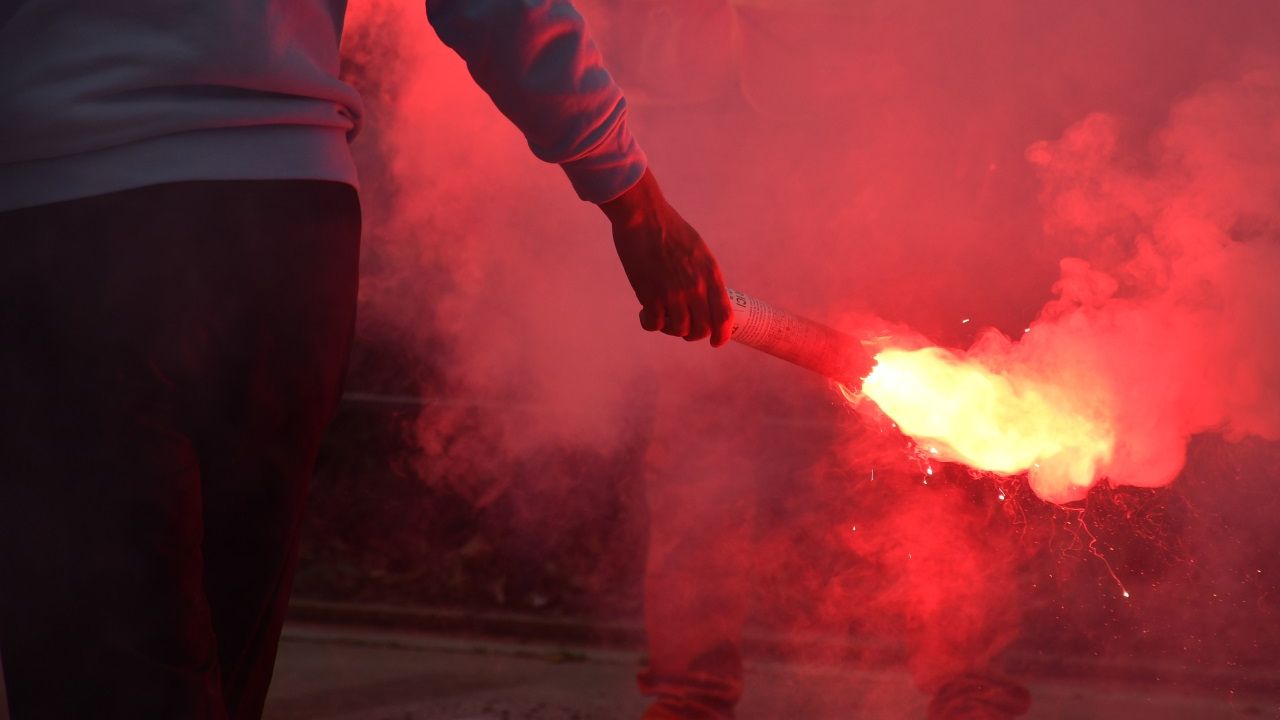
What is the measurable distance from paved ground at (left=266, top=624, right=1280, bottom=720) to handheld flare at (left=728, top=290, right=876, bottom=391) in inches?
38.9

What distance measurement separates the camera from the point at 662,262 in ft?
5.77

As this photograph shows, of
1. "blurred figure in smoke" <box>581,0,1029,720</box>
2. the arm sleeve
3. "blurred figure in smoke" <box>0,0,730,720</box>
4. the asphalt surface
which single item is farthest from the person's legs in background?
"blurred figure in smoke" <box>0,0,730,720</box>

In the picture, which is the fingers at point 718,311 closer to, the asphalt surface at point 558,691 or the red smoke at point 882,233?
the red smoke at point 882,233

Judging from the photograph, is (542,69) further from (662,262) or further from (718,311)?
(718,311)

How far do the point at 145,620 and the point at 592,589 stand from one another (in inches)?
82.7

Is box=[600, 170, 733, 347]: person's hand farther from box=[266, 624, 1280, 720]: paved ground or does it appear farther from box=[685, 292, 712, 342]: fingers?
box=[266, 624, 1280, 720]: paved ground

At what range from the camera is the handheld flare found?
2111 mm

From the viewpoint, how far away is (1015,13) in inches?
119

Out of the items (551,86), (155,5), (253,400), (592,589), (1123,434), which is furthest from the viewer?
(592,589)

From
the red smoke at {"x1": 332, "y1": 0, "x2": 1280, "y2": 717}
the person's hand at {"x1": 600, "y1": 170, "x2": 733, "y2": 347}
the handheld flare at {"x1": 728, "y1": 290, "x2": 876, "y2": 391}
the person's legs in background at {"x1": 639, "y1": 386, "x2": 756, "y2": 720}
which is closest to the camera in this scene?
the person's hand at {"x1": 600, "y1": 170, "x2": 733, "y2": 347}

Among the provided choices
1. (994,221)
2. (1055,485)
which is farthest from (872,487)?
(994,221)

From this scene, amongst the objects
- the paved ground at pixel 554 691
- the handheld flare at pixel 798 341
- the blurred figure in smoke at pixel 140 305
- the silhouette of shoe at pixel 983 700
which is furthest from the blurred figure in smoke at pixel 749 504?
the blurred figure in smoke at pixel 140 305

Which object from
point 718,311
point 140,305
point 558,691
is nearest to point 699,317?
point 718,311

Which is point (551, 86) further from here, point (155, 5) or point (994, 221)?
point (994, 221)
